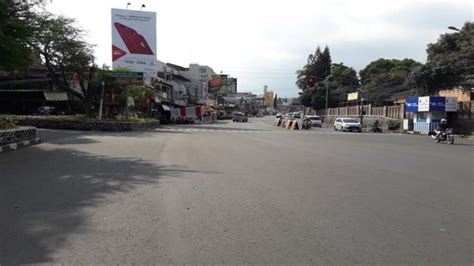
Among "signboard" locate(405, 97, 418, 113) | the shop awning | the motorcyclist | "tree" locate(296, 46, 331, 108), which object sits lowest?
the motorcyclist

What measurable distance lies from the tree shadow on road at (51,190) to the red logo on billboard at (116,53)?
→ 2287 centimetres

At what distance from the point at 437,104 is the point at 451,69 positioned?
11553mm

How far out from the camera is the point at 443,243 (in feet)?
18.6

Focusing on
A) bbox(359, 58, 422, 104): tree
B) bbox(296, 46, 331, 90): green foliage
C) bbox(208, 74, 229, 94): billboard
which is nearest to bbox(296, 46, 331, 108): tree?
bbox(296, 46, 331, 90): green foliage

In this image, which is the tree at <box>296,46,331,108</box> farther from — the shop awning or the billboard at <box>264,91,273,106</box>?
the shop awning

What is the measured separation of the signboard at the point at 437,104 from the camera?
128 ft

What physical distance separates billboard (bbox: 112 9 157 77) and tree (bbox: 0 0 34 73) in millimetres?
18256

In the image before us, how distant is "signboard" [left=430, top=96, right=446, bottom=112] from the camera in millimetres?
39125

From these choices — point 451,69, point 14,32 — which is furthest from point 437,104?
point 14,32

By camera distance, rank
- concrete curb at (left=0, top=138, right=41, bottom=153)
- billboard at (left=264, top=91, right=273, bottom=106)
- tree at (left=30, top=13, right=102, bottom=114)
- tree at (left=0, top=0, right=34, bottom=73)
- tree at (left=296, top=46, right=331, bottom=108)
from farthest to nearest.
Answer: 1. billboard at (left=264, top=91, right=273, bottom=106)
2. tree at (left=296, top=46, right=331, bottom=108)
3. tree at (left=30, top=13, right=102, bottom=114)
4. concrete curb at (left=0, top=138, right=41, bottom=153)
5. tree at (left=0, top=0, right=34, bottom=73)

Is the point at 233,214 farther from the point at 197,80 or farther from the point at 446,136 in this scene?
the point at 197,80

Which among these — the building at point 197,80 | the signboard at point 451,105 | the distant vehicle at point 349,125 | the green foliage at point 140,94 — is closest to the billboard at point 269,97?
the building at point 197,80

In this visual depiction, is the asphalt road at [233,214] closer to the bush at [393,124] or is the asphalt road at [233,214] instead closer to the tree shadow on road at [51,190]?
the tree shadow on road at [51,190]

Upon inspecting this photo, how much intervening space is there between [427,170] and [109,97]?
109ft
